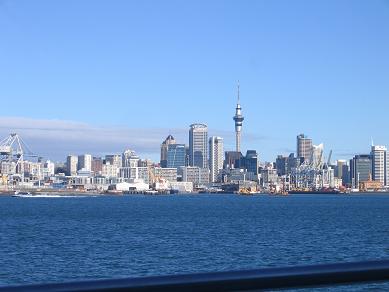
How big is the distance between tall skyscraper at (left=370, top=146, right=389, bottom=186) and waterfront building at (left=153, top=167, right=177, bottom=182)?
4494cm

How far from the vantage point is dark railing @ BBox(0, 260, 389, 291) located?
57.2 inches

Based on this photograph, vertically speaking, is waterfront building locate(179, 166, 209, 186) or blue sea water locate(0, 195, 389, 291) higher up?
waterfront building locate(179, 166, 209, 186)

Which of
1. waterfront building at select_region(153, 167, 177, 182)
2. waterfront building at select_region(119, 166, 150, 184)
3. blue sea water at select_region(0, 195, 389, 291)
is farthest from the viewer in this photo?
waterfront building at select_region(153, 167, 177, 182)

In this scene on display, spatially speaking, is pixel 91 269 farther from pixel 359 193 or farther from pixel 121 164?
pixel 121 164

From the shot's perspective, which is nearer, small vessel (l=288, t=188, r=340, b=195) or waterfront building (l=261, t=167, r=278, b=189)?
small vessel (l=288, t=188, r=340, b=195)

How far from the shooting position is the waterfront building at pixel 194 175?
187 m

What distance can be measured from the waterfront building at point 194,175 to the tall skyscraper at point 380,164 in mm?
38054

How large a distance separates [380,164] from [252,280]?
188582 mm

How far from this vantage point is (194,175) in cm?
18925

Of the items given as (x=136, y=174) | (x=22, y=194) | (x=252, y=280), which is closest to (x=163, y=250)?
(x=252, y=280)

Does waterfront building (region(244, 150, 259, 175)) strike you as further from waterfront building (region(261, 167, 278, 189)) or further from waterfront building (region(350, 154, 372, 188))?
waterfront building (region(350, 154, 372, 188))

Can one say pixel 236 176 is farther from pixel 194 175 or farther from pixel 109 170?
pixel 109 170

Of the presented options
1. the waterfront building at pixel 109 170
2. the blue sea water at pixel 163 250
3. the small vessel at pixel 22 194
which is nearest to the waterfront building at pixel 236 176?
the waterfront building at pixel 109 170

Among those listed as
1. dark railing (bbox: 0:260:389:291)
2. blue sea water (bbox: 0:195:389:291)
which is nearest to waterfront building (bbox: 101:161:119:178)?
blue sea water (bbox: 0:195:389:291)
